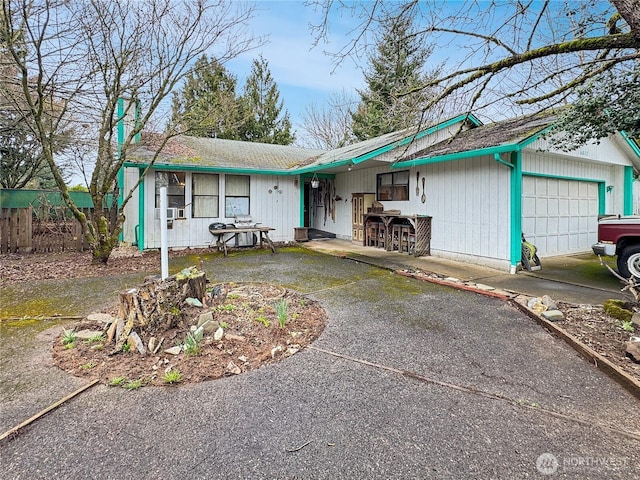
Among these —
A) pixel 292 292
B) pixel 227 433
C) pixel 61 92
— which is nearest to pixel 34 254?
pixel 61 92

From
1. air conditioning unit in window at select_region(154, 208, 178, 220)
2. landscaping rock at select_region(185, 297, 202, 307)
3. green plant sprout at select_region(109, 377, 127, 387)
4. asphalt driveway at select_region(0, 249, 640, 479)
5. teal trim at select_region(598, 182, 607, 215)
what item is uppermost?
teal trim at select_region(598, 182, 607, 215)

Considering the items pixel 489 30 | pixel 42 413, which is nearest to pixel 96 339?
pixel 42 413

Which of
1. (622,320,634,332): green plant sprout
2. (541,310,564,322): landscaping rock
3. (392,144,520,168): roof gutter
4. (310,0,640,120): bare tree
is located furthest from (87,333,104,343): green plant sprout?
(392,144,520,168): roof gutter

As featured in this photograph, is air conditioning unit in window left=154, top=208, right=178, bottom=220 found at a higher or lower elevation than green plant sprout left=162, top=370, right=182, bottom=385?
higher

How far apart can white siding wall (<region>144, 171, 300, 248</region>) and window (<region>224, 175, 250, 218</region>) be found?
132 mm

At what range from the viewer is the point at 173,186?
9594 millimetres

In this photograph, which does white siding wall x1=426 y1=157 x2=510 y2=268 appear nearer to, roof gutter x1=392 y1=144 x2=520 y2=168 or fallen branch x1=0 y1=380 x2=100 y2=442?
roof gutter x1=392 y1=144 x2=520 y2=168

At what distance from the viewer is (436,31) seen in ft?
14.6

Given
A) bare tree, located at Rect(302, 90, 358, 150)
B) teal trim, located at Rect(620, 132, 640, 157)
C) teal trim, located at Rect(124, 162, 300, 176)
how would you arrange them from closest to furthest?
teal trim, located at Rect(124, 162, 300, 176) < teal trim, located at Rect(620, 132, 640, 157) < bare tree, located at Rect(302, 90, 358, 150)

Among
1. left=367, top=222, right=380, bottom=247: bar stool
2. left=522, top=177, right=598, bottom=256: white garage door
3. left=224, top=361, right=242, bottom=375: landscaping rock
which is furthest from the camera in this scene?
left=367, top=222, right=380, bottom=247: bar stool

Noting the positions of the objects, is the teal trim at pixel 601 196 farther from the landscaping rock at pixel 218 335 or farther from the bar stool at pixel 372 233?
the landscaping rock at pixel 218 335

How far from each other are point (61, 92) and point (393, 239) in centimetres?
821

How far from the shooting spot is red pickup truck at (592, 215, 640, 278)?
5723 millimetres

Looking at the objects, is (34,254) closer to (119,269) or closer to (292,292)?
(119,269)
